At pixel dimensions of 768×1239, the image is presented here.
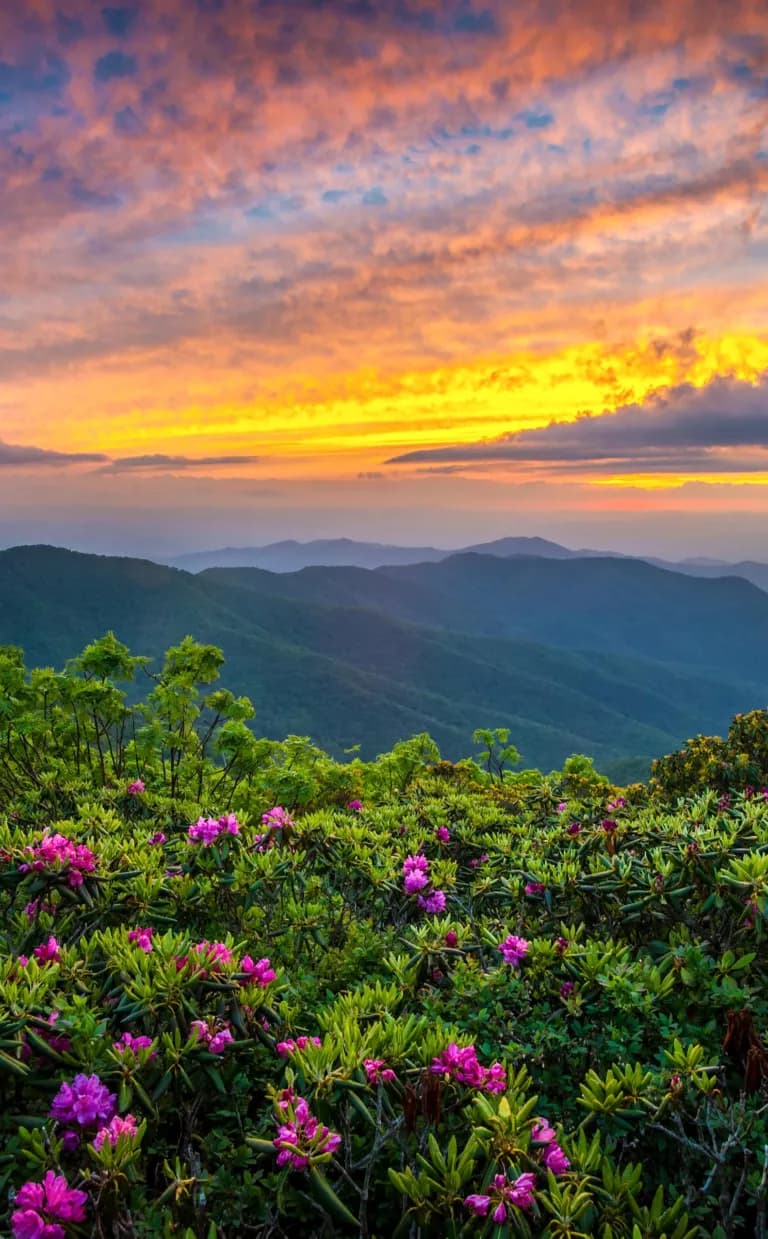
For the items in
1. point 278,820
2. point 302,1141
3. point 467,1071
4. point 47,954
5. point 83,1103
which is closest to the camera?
point 302,1141

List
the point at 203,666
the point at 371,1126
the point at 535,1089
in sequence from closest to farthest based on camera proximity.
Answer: the point at 371,1126 < the point at 535,1089 < the point at 203,666

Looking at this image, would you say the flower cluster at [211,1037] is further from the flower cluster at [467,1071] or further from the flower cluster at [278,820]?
the flower cluster at [278,820]

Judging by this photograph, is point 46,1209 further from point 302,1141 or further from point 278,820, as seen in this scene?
point 278,820

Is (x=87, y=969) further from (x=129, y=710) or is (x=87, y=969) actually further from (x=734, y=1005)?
(x=129, y=710)

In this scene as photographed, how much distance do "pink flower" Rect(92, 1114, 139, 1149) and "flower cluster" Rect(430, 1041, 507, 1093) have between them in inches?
43.6

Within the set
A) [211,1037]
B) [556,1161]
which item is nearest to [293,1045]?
[211,1037]

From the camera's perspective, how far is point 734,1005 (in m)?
3.48

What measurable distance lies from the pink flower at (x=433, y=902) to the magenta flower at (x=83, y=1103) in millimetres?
2477

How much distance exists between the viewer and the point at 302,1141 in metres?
2.44

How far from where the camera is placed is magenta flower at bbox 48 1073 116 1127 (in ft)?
8.46

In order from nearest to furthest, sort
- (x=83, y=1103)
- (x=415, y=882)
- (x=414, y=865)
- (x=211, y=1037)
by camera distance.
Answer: (x=83, y=1103)
(x=211, y=1037)
(x=415, y=882)
(x=414, y=865)

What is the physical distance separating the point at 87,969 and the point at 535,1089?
7.09 feet

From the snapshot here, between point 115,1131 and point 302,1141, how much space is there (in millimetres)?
638

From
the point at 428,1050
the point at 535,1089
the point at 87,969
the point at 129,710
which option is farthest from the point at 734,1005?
the point at 129,710
